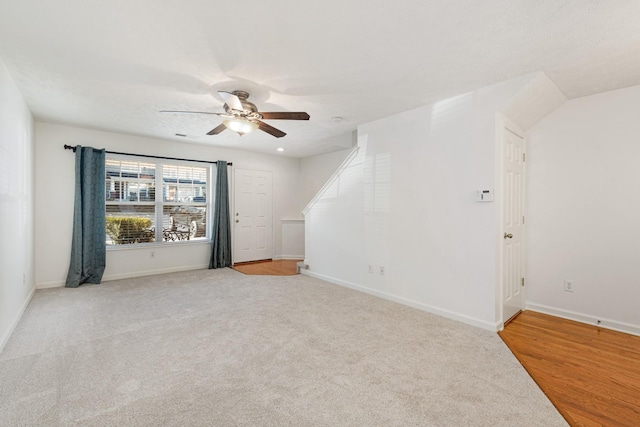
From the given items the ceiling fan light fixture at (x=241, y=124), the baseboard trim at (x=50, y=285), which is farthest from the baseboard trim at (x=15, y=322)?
the ceiling fan light fixture at (x=241, y=124)

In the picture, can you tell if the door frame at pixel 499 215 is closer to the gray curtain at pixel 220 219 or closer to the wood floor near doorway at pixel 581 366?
the wood floor near doorway at pixel 581 366

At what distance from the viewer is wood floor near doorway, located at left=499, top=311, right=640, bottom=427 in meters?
1.84

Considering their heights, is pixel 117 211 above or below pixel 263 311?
above

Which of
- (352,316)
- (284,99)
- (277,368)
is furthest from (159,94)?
(352,316)

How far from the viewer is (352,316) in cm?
336

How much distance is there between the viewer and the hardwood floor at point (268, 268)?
5531 millimetres

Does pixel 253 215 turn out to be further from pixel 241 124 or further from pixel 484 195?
pixel 484 195

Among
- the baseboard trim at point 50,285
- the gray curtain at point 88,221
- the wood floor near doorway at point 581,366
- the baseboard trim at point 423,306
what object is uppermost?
the gray curtain at point 88,221

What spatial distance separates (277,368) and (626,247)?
3660 mm

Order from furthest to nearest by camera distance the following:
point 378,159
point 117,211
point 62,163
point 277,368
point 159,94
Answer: point 117,211 < point 62,163 < point 378,159 < point 159,94 < point 277,368

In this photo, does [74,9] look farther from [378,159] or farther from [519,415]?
[519,415]

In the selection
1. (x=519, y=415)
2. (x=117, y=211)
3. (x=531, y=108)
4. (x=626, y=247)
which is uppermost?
(x=531, y=108)

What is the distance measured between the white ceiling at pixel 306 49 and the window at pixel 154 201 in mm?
1766

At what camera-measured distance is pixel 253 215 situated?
21.9 feet
